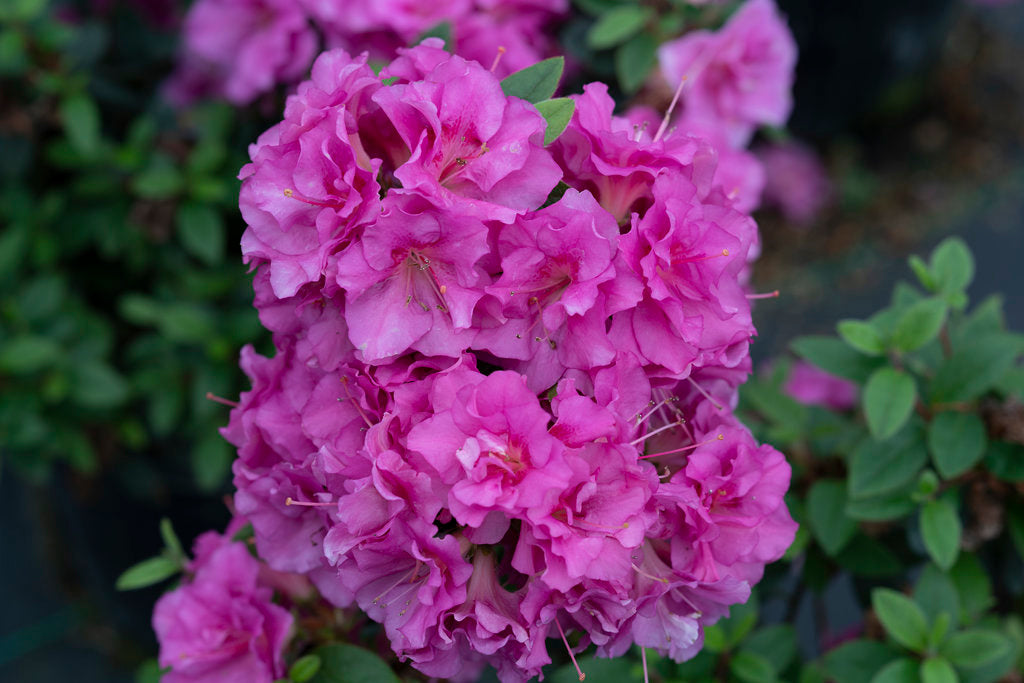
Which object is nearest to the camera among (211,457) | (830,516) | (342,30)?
(830,516)

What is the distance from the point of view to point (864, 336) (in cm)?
114

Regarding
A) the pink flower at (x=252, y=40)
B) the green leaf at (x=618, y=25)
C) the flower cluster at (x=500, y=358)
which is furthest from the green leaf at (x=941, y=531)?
the pink flower at (x=252, y=40)

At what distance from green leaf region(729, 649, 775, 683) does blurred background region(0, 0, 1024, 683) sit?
101 cm

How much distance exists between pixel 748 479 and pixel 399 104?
44 cm

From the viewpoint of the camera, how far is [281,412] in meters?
0.85

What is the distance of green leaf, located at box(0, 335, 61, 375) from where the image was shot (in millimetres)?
1550

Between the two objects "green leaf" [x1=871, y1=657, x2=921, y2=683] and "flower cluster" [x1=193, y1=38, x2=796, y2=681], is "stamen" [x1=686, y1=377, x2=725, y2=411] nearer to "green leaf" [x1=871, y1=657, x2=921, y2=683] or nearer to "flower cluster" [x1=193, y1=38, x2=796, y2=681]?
"flower cluster" [x1=193, y1=38, x2=796, y2=681]

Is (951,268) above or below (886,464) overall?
above

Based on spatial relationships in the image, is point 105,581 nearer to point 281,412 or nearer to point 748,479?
point 281,412

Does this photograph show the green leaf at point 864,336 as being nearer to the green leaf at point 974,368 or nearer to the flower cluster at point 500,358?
the green leaf at point 974,368

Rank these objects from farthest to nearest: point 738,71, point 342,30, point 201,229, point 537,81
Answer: point 201,229
point 738,71
point 342,30
point 537,81

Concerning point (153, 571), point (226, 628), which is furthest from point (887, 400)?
point (153, 571)

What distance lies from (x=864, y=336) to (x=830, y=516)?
0.24 meters

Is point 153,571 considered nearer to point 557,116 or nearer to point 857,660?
point 557,116
